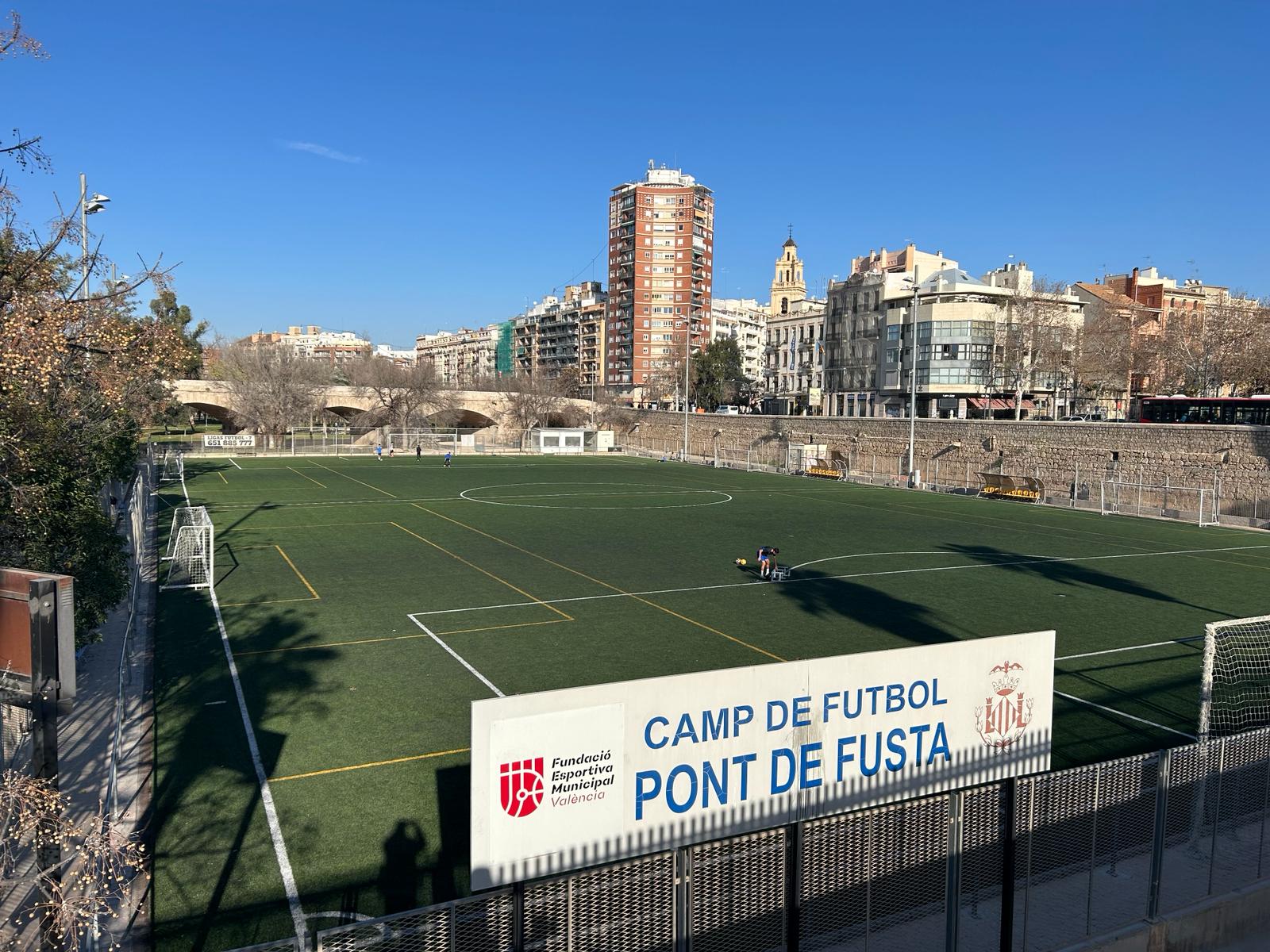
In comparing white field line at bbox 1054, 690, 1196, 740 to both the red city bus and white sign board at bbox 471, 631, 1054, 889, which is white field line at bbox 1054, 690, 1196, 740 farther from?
the red city bus

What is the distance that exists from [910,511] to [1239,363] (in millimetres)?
40748

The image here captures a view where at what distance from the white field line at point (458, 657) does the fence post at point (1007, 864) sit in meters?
9.00

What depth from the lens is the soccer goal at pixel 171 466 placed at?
57.6 metres

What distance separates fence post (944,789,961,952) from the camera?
306 inches

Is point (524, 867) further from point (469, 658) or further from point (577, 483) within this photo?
point (577, 483)

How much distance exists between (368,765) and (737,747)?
6.71 metres

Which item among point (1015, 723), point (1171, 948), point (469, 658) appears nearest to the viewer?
point (1171, 948)

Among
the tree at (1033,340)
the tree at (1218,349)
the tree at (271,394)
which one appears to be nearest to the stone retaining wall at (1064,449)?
the tree at (1033,340)

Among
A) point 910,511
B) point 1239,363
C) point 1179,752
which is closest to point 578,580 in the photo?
point 1179,752

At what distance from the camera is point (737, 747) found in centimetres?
850

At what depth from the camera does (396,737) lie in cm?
1402

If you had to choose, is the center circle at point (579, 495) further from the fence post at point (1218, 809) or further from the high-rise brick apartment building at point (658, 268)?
the high-rise brick apartment building at point (658, 268)

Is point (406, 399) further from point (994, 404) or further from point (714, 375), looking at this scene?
point (994, 404)

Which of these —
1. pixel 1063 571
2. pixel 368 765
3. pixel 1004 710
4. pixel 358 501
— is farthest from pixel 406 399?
pixel 1004 710
